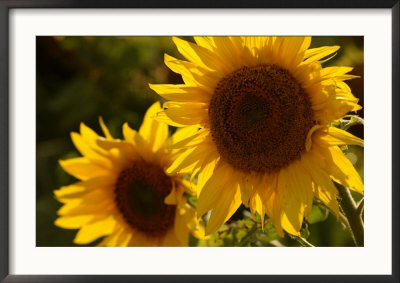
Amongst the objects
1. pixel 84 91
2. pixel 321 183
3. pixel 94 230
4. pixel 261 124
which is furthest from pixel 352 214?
pixel 84 91

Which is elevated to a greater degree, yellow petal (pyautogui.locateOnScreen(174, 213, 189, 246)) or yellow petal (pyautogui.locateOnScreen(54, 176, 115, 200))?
yellow petal (pyautogui.locateOnScreen(54, 176, 115, 200))

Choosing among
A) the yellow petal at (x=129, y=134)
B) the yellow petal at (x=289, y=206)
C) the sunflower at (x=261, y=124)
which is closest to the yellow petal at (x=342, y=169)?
the sunflower at (x=261, y=124)

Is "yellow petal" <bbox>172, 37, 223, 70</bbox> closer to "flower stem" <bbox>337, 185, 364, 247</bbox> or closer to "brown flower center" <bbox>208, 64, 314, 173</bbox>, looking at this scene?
"brown flower center" <bbox>208, 64, 314, 173</bbox>

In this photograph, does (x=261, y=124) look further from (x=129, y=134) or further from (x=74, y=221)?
(x=74, y=221)

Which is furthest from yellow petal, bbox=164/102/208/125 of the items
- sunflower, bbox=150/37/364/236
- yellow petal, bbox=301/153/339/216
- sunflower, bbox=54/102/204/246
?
yellow petal, bbox=301/153/339/216

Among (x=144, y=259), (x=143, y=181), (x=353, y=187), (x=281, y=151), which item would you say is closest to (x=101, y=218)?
(x=143, y=181)

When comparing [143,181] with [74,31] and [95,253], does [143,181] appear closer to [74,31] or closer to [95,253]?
[95,253]

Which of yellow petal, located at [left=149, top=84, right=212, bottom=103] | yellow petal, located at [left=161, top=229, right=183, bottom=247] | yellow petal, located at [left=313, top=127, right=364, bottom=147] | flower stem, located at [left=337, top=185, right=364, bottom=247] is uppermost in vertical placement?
yellow petal, located at [left=149, top=84, right=212, bottom=103]

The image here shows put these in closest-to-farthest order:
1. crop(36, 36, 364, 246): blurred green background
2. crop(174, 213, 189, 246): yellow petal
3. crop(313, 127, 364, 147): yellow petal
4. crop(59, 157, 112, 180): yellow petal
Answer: crop(313, 127, 364, 147): yellow petal
crop(174, 213, 189, 246): yellow petal
crop(59, 157, 112, 180): yellow petal
crop(36, 36, 364, 246): blurred green background
